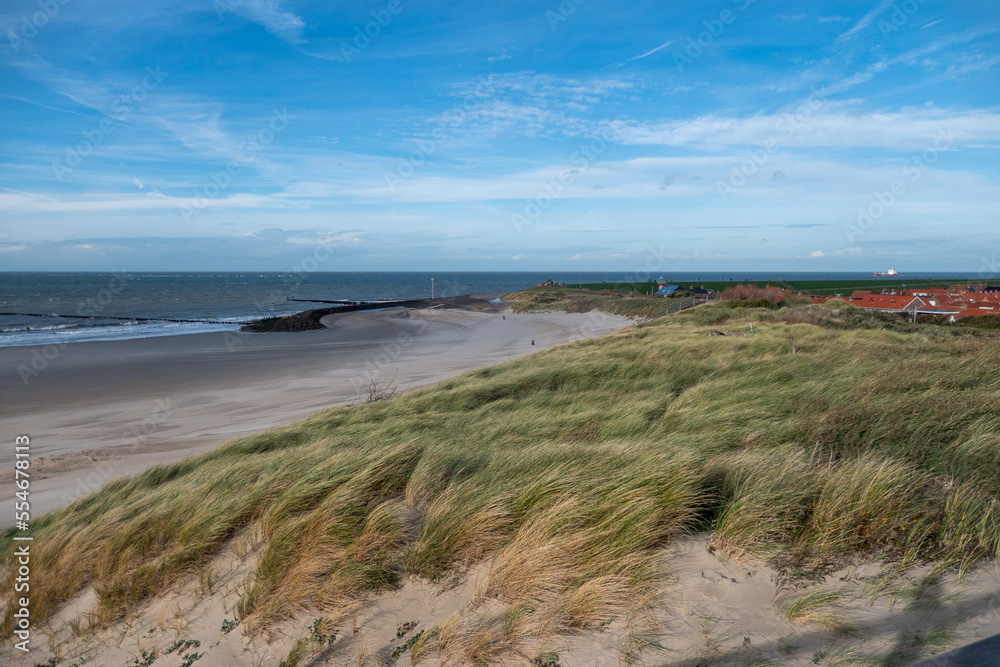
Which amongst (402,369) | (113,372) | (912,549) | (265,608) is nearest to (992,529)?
(912,549)

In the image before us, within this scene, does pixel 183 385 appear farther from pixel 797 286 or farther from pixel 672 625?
pixel 797 286

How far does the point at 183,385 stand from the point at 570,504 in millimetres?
18293

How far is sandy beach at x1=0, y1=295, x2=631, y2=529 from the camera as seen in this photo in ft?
34.0

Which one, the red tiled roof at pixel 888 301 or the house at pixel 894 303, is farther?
the red tiled roof at pixel 888 301

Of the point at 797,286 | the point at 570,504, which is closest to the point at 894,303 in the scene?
the point at 570,504

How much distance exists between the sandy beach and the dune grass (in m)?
4.12

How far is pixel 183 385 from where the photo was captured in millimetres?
17906

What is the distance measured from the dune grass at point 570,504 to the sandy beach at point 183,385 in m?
4.12

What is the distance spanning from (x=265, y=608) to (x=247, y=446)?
198 inches

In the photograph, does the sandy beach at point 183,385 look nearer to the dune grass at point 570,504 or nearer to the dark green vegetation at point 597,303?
the dune grass at point 570,504

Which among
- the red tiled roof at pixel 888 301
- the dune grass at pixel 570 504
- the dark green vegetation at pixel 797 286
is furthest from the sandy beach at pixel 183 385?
the dark green vegetation at pixel 797 286

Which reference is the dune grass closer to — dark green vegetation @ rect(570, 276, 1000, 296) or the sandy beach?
the sandy beach

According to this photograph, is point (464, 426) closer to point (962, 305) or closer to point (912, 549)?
point (912, 549)

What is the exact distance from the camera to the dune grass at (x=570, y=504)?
3.24m
